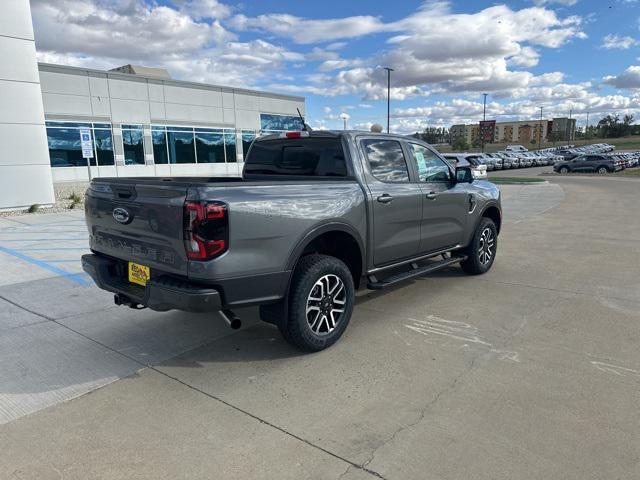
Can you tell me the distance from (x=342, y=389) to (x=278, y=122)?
3495 centimetres

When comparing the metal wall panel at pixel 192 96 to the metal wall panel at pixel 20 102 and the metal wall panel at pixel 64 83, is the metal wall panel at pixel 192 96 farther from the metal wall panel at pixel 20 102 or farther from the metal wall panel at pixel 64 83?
the metal wall panel at pixel 20 102

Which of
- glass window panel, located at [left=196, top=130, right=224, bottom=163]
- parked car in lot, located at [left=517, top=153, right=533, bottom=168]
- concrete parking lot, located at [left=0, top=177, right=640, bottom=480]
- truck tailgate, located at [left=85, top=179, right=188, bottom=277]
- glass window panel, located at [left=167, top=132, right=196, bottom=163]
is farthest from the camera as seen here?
parked car in lot, located at [left=517, top=153, right=533, bottom=168]

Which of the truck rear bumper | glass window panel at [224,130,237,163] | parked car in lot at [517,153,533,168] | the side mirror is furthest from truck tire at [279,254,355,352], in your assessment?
parked car in lot at [517,153,533,168]

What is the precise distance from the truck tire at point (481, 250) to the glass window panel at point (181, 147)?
26273 millimetres

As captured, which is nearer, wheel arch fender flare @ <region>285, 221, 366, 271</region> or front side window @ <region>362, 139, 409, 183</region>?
wheel arch fender flare @ <region>285, 221, 366, 271</region>

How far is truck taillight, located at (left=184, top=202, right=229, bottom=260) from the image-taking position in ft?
10.7

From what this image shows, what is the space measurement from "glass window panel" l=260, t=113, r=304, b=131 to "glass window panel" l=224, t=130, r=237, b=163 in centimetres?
280

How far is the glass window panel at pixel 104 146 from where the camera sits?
2600cm

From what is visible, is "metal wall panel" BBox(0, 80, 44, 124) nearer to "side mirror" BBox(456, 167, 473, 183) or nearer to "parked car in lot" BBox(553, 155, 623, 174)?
"side mirror" BBox(456, 167, 473, 183)

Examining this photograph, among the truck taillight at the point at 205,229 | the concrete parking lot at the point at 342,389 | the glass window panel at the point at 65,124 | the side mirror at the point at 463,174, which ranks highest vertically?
the glass window panel at the point at 65,124

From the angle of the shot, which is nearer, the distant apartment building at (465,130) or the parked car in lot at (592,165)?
the parked car in lot at (592,165)

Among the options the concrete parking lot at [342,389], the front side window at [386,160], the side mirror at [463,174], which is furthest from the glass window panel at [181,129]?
the front side window at [386,160]

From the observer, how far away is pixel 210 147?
32.2m

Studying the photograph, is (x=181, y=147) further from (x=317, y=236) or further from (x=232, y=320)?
(x=232, y=320)
